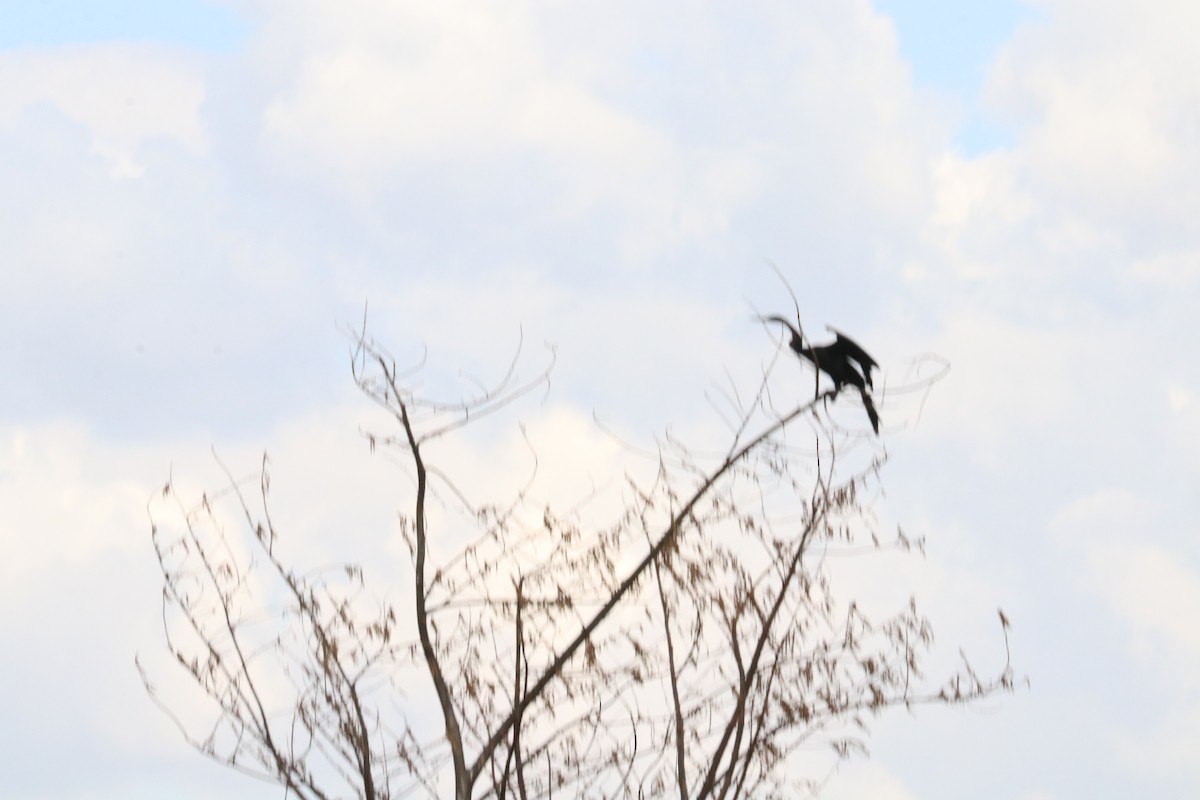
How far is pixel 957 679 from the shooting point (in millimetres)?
8703

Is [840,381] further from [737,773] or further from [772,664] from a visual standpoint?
[737,773]

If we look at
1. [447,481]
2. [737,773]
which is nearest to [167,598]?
[447,481]

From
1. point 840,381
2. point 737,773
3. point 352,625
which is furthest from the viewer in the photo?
point 840,381

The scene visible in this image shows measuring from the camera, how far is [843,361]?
9.95 meters

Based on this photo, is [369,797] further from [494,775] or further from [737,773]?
[737,773]

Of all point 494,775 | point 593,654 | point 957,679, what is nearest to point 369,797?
point 494,775

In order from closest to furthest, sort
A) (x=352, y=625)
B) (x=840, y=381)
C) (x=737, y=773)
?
(x=737, y=773)
(x=352, y=625)
(x=840, y=381)

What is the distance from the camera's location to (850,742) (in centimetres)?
866

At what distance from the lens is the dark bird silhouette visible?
9773 mm

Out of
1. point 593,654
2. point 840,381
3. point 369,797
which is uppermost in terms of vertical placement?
point 840,381

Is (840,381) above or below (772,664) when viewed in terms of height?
above

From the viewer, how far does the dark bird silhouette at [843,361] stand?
32.1ft

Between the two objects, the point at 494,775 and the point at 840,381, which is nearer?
the point at 494,775

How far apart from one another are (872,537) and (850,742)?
3.55ft
